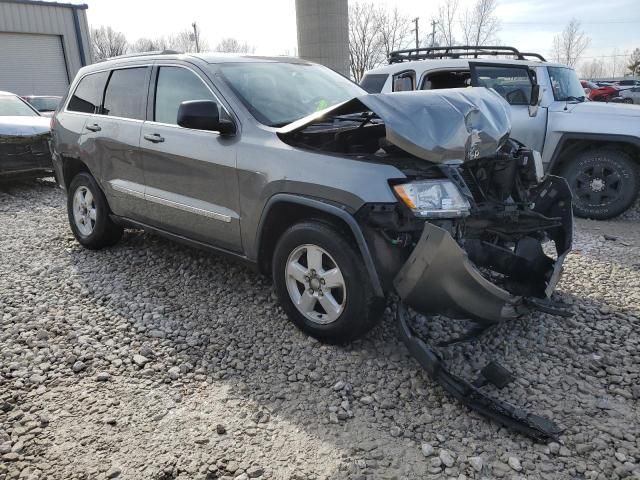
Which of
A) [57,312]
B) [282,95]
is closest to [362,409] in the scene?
[282,95]

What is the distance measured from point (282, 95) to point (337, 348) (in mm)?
1870

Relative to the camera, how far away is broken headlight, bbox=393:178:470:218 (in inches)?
108

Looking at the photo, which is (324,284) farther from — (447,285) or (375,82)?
(375,82)

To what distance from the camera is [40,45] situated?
23.3 metres

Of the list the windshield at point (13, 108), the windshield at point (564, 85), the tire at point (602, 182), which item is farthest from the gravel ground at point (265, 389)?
the windshield at point (13, 108)

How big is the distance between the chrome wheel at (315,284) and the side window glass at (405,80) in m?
4.13

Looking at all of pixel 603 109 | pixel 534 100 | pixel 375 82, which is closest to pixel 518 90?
pixel 534 100

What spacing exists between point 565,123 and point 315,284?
462 cm

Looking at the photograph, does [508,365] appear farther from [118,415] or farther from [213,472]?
[118,415]

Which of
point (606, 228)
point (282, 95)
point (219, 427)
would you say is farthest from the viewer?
point (606, 228)

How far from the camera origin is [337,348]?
321 cm

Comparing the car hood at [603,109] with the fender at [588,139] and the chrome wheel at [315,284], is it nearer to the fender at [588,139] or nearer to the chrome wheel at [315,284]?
the fender at [588,139]

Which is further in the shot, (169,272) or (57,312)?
(169,272)

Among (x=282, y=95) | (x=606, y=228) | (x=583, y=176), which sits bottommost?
(x=606, y=228)
